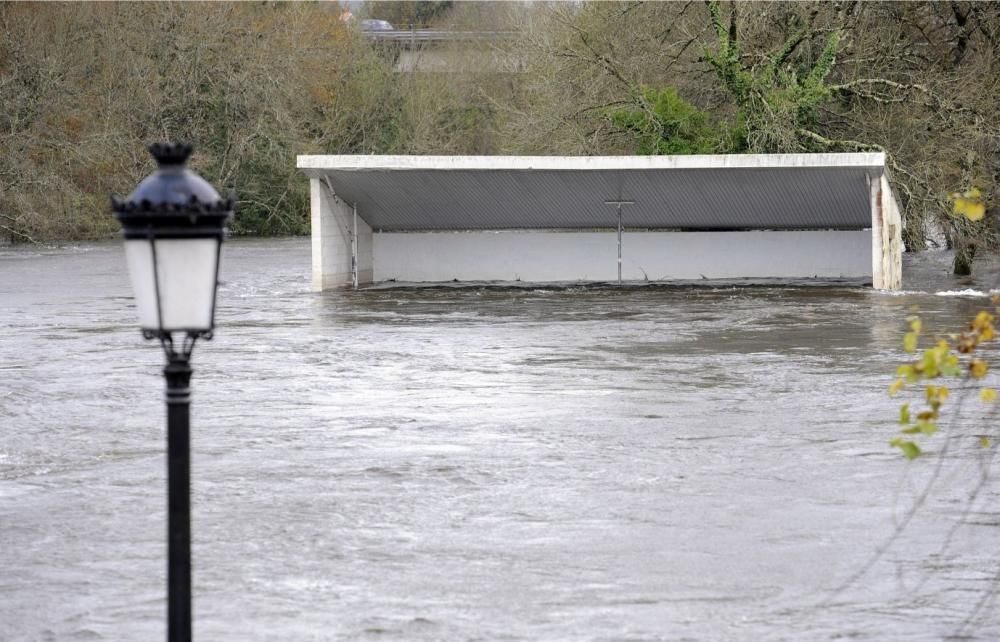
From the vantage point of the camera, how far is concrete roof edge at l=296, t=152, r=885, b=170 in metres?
25.8

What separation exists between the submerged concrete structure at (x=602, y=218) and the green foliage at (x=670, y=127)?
1809mm

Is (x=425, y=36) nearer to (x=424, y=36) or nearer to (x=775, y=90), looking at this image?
(x=424, y=36)

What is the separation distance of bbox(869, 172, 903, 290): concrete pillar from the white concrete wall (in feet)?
11.6

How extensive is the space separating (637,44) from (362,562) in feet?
86.6

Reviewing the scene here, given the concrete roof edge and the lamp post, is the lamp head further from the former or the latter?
the concrete roof edge

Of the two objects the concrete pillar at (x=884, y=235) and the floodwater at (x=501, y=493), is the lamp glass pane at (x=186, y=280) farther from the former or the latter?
the concrete pillar at (x=884, y=235)

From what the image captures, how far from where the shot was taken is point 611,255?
30.7m

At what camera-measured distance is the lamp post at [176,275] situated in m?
4.34

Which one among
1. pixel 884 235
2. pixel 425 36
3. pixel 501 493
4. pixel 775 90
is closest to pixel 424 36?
pixel 425 36

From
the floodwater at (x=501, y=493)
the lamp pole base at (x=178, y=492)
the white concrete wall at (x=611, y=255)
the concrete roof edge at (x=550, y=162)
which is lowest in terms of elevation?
the floodwater at (x=501, y=493)

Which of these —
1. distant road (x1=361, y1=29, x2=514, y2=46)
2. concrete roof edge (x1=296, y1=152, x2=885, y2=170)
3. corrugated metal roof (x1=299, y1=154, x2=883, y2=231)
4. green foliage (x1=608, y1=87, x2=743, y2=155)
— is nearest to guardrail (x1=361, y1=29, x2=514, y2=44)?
distant road (x1=361, y1=29, x2=514, y2=46)

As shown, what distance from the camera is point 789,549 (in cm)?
789

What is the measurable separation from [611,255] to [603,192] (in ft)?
7.78

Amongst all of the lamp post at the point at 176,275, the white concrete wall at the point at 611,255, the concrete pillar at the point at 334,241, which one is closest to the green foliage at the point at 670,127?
the white concrete wall at the point at 611,255
